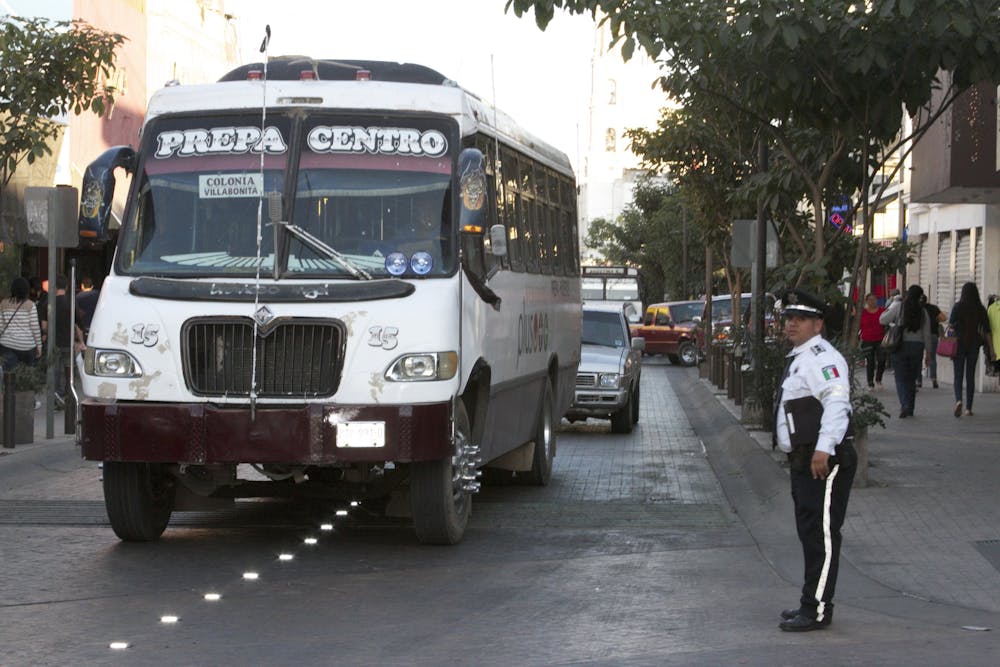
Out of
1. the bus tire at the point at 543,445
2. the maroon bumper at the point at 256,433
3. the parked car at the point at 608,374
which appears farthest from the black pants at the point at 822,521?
the parked car at the point at 608,374

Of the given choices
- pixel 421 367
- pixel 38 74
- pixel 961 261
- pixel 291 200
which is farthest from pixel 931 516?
pixel 961 261

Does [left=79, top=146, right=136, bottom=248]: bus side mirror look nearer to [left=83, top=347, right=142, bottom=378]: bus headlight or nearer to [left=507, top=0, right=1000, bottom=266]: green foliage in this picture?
[left=83, top=347, right=142, bottom=378]: bus headlight

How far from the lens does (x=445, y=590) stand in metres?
9.21

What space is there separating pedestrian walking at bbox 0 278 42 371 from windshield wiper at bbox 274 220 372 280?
10.7 metres

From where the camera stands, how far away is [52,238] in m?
17.4

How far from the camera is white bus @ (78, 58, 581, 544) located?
9.95m

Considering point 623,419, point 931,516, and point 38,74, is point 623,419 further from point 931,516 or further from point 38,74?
point 931,516

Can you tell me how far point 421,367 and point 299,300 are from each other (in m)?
0.85

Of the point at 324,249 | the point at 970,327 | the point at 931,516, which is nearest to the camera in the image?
the point at 324,249

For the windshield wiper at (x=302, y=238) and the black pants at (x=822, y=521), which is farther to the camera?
the windshield wiper at (x=302, y=238)

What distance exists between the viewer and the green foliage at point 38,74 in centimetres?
1764

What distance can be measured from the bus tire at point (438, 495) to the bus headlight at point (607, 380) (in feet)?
34.9

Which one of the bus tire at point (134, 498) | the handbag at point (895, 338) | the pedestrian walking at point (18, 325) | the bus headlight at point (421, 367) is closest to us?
the bus headlight at point (421, 367)

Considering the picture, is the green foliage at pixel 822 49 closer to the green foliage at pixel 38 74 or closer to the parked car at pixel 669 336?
the green foliage at pixel 38 74
